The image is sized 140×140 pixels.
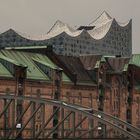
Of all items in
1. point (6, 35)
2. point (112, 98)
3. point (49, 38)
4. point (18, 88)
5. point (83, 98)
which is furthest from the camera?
point (6, 35)

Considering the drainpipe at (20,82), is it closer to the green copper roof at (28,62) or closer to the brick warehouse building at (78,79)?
the brick warehouse building at (78,79)

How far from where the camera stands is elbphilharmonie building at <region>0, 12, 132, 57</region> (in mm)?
167250

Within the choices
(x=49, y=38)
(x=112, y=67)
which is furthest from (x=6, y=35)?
(x=112, y=67)

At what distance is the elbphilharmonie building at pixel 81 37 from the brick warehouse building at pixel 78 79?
43.6 metres

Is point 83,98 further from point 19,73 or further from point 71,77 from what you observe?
point 19,73

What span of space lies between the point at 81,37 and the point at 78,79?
66789mm

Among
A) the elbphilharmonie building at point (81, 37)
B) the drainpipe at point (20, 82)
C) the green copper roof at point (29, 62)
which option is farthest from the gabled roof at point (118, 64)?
the elbphilharmonie building at point (81, 37)

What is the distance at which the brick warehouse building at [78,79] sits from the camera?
92.7 metres

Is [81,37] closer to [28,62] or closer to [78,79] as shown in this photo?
[78,79]

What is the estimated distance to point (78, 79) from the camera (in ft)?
345

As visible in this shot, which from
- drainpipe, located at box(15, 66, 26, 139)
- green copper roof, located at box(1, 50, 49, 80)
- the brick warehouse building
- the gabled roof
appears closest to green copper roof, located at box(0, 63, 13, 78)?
the brick warehouse building

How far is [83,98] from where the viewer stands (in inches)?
4114

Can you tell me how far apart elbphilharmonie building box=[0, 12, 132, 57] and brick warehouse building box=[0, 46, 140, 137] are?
43.6 metres

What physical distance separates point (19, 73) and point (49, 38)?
251ft
